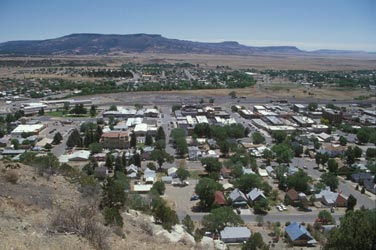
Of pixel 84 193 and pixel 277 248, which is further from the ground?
pixel 84 193

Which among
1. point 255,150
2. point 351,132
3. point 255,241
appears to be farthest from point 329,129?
point 255,241

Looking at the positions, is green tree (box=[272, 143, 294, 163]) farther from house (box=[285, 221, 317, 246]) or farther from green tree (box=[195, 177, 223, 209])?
house (box=[285, 221, 317, 246])

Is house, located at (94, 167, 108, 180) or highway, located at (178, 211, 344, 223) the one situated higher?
house, located at (94, 167, 108, 180)

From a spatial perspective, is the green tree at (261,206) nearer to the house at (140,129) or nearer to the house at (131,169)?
the house at (131,169)

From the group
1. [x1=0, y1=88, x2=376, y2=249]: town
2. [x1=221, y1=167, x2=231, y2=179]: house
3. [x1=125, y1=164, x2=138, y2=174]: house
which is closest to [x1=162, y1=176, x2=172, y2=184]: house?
[x1=0, y1=88, x2=376, y2=249]: town

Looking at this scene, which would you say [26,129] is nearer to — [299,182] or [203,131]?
[203,131]

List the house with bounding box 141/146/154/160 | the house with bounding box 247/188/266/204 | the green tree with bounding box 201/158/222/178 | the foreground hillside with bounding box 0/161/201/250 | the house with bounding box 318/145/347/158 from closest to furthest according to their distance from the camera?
the foreground hillside with bounding box 0/161/201/250 < the house with bounding box 247/188/266/204 < the green tree with bounding box 201/158/222/178 < the house with bounding box 141/146/154/160 < the house with bounding box 318/145/347/158

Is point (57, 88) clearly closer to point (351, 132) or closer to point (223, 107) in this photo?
point (223, 107)

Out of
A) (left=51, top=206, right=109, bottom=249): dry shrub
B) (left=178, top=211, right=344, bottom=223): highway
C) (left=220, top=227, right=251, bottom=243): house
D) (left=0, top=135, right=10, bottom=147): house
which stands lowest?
(left=178, top=211, right=344, bottom=223): highway
